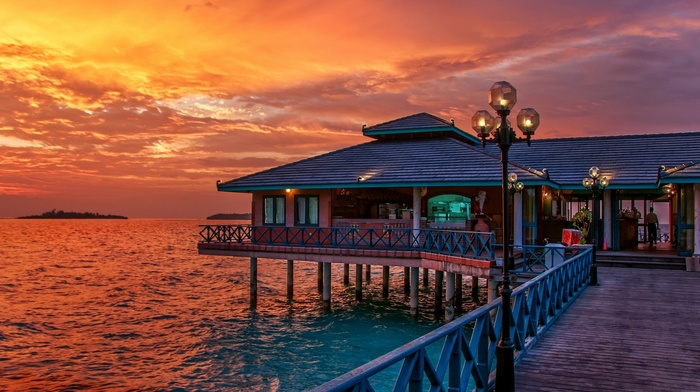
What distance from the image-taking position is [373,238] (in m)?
24.1

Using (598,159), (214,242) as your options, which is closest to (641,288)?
(598,159)

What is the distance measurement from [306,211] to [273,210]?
1877mm

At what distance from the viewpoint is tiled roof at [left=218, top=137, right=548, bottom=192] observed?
2338 centimetres

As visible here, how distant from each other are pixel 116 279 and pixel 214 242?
23282 millimetres

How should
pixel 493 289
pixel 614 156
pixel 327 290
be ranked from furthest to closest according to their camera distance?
pixel 614 156, pixel 327 290, pixel 493 289

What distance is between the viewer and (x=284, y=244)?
25109 mm

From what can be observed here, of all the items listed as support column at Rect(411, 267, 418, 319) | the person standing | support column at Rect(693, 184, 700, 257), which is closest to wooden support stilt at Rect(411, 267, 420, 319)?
support column at Rect(411, 267, 418, 319)

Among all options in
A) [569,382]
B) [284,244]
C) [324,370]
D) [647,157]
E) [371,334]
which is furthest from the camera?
[647,157]

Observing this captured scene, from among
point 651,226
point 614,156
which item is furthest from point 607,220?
point 651,226

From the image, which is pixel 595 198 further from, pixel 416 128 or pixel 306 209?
pixel 306 209

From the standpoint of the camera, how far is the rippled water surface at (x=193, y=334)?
1683cm

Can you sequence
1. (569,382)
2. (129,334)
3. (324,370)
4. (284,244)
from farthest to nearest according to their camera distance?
(284,244)
(129,334)
(324,370)
(569,382)

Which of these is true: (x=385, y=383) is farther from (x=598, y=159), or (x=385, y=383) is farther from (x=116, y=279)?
(x=116, y=279)

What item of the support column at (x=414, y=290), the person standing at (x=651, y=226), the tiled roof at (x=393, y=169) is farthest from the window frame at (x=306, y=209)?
the person standing at (x=651, y=226)
